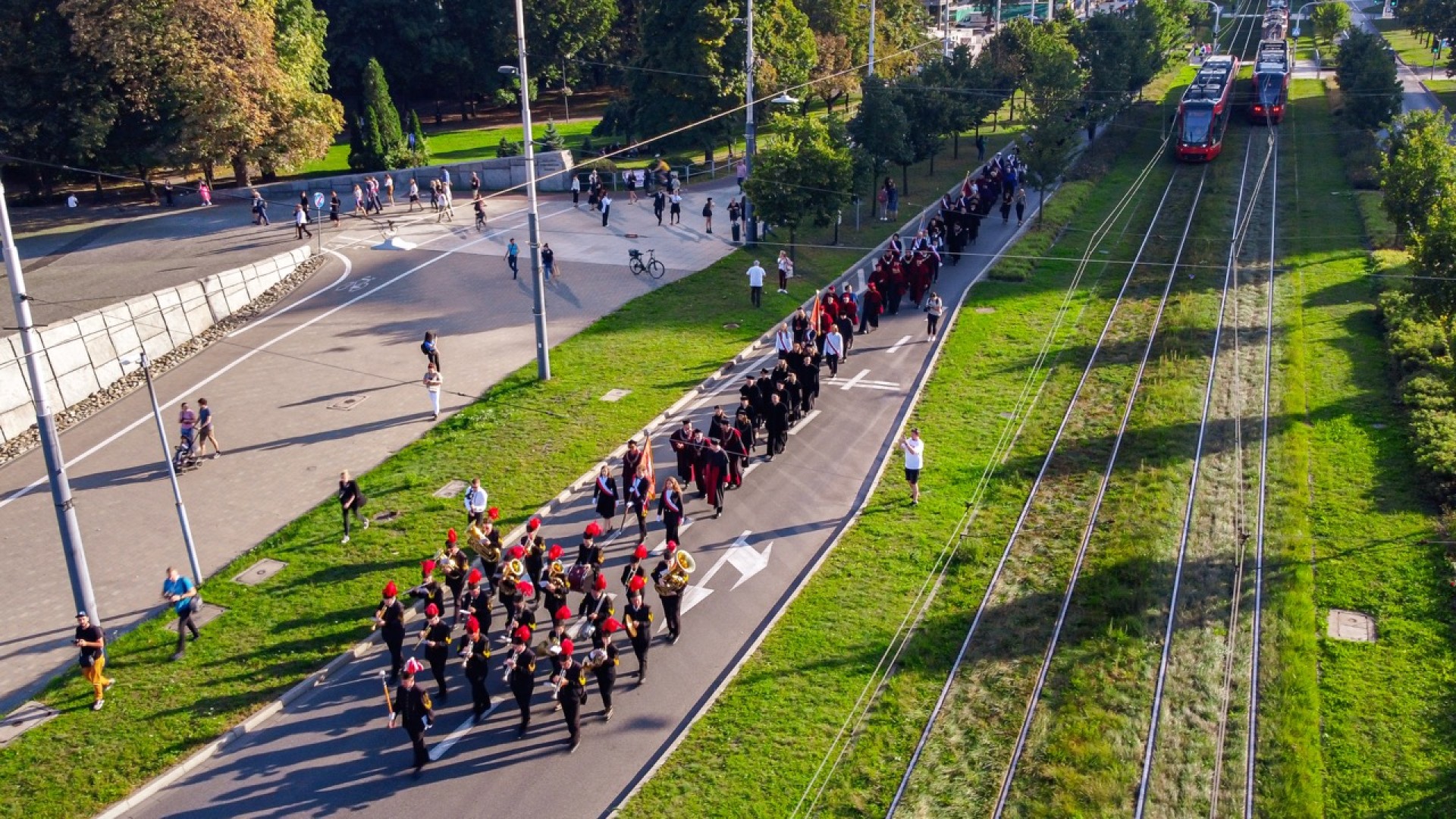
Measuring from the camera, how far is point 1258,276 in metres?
31.8

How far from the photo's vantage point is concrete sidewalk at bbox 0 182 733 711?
1722 centimetres

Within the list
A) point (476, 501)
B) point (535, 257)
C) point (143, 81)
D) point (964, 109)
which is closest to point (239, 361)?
point (535, 257)

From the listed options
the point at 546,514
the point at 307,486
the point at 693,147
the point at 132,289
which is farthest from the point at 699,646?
the point at 693,147

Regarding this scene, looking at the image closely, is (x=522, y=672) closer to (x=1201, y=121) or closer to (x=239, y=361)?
(x=239, y=361)

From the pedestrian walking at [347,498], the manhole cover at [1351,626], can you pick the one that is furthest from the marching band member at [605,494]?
the manhole cover at [1351,626]

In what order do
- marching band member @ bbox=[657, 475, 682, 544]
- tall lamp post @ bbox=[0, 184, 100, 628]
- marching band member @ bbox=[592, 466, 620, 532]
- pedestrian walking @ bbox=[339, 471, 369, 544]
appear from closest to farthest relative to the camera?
tall lamp post @ bbox=[0, 184, 100, 628] → marching band member @ bbox=[657, 475, 682, 544] → marching band member @ bbox=[592, 466, 620, 532] → pedestrian walking @ bbox=[339, 471, 369, 544]

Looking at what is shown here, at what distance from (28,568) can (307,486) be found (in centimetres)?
441

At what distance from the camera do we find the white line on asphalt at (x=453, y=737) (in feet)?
42.6

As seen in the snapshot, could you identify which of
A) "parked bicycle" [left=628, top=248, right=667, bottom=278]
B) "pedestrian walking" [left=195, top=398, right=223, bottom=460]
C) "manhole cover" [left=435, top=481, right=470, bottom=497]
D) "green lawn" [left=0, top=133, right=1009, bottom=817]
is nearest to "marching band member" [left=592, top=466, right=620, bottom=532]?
"green lawn" [left=0, top=133, right=1009, bottom=817]

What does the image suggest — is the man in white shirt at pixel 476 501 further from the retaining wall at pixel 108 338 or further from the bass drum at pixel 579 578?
the retaining wall at pixel 108 338

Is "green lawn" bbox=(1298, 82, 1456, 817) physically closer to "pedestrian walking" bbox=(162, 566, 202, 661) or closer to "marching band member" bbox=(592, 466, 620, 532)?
"marching band member" bbox=(592, 466, 620, 532)

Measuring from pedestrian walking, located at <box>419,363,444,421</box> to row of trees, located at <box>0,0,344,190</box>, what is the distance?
22941 mm

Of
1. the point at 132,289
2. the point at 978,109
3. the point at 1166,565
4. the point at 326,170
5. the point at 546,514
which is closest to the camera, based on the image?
the point at 1166,565

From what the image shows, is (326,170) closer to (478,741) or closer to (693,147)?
(693,147)
